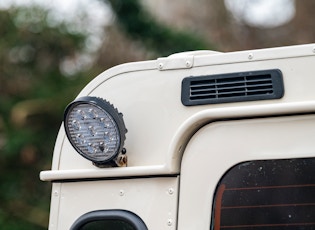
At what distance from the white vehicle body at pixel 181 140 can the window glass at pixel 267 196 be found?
0.6 inches

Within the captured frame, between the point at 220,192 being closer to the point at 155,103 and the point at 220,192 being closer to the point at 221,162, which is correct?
the point at 221,162

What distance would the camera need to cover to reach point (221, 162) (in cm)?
265

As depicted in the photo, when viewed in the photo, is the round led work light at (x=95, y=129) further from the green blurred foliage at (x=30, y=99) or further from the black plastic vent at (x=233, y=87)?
the green blurred foliage at (x=30, y=99)

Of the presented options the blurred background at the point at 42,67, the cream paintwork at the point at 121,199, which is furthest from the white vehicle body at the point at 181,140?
the blurred background at the point at 42,67

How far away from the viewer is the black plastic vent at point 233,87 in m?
2.67

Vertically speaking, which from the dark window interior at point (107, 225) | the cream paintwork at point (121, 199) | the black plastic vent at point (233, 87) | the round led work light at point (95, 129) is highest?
the black plastic vent at point (233, 87)

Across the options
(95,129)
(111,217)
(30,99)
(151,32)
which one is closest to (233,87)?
(95,129)

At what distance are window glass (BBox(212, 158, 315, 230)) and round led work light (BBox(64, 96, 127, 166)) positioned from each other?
0.42m

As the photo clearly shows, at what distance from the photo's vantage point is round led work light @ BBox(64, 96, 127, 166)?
9.02 feet

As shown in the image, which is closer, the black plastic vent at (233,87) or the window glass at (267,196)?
the window glass at (267,196)

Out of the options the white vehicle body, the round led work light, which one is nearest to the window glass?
the white vehicle body

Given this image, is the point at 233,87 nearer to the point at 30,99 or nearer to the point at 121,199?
the point at 121,199

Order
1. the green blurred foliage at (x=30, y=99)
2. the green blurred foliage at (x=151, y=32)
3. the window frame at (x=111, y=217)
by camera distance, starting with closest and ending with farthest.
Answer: the window frame at (x=111, y=217) < the green blurred foliage at (x=30, y=99) < the green blurred foliage at (x=151, y=32)

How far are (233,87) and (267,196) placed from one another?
0.42 meters
